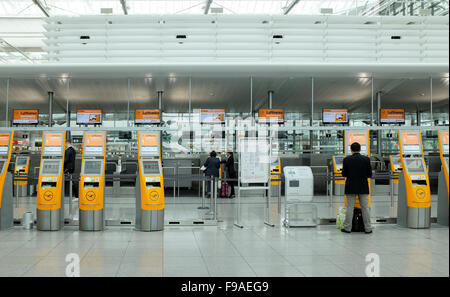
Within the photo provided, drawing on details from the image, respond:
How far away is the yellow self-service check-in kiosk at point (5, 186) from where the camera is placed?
22.9ft

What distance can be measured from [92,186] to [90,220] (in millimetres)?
580

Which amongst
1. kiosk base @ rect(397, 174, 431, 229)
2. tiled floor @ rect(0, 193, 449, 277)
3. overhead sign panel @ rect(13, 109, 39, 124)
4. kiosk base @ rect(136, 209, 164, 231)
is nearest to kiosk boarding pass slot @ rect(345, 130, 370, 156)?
kiosk base @ rect(397, 174, 431, 229)

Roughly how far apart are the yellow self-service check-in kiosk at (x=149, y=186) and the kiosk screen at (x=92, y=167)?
2.29 feet

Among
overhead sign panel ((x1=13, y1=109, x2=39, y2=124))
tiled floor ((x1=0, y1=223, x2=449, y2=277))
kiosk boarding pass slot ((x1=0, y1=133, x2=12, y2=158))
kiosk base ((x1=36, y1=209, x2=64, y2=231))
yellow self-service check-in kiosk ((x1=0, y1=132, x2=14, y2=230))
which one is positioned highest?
overhead sign panel ((x1=13, y1=109, x2=39, y2=124))

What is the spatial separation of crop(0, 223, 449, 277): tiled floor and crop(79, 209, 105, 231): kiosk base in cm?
15

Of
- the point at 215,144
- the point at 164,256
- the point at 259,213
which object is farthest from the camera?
the point at 215,144

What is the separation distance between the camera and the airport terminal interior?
485cm

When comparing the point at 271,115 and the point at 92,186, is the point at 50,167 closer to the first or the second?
the point at 92,186

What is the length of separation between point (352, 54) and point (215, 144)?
883 cm

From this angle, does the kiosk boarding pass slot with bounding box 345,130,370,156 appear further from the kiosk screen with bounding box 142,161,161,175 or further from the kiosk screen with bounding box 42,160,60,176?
the kiosk screen with bounding box 42,160,60,176

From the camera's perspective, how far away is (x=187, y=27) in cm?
936

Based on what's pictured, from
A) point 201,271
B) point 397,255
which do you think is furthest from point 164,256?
point 397,255
